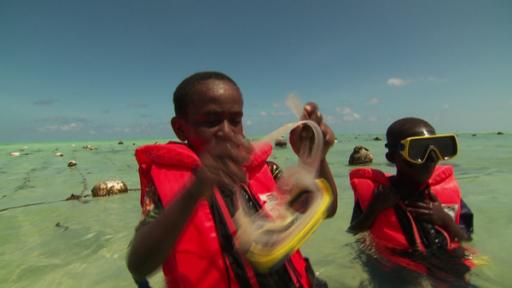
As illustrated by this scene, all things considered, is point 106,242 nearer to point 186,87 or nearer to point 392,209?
point 186,87

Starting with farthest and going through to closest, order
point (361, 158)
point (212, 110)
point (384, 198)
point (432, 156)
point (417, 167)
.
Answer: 1. point (361, 158)
2. point (384, 198)
3. point (417, 167)
4. point (432, 156)
5. point (212, 110)

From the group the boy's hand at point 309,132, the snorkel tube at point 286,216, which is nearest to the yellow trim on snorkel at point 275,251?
the snorkel tube at point 286,216

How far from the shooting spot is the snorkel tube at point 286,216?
1.67 meters

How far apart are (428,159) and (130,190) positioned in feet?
29.3

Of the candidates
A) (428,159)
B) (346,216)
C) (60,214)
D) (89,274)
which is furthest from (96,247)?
(428,159)

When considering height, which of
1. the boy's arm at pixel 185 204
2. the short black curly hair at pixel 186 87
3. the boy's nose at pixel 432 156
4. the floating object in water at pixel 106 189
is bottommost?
the floating object in water at pixel 106 189

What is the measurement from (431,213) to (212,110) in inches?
103

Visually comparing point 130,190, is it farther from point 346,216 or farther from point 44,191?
point 346,216

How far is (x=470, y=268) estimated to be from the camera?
3551 mm

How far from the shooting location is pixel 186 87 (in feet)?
7.29

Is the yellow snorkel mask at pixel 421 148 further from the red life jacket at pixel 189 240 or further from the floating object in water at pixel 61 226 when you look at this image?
the floating object in water at pixel 61 226

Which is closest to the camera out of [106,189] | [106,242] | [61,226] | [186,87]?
[186,87]

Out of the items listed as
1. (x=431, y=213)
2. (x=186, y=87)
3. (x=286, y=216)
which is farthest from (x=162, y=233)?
(x=431, y=213)

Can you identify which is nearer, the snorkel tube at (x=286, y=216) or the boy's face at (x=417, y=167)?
the snorkel tube at (x=286, y=216)
